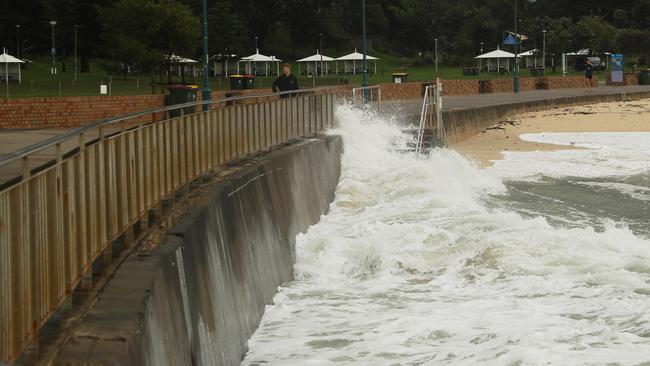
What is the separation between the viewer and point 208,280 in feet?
32.1

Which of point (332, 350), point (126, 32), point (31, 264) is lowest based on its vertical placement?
point (332, 350)

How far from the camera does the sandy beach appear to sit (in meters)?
37.1

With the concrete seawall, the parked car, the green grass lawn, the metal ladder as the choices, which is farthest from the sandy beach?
the parked car

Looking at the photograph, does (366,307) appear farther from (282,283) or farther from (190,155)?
(190,155)

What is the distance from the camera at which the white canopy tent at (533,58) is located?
99250mm

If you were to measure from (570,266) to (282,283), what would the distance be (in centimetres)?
341

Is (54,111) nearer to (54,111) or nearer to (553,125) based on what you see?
(54,111)

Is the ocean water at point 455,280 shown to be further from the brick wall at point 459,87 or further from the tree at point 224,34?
the tree at point 224,34

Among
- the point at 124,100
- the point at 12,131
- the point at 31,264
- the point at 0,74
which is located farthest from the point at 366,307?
the point at 0,74

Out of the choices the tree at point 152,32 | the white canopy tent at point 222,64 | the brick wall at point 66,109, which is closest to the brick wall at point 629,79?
the white canopy tent at point 222,64

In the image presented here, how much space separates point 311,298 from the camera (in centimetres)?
1295

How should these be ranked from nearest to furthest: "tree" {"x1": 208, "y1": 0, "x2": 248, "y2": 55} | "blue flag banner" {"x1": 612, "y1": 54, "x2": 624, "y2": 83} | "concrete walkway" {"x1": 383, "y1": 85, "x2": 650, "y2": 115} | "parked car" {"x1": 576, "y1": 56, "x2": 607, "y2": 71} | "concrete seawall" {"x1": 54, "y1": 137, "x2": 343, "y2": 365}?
"concrete seawall" {"x1": 54, "y1": 137, "x2": 343, "y2": 365} < "concrete walkway" {"x1": 383, "y1": 85, "x2": 650, "y2": 115} < "blue flag banner" {"x1": 612, "y1": 54, "x2": 624, "y2": 83} < "tree" {"x1": 208, "y1": 0, "x2": 248, "y2": 55} < "parked car" {"x1": 576, "y1": 56, "x2": 607, "y2": 71}

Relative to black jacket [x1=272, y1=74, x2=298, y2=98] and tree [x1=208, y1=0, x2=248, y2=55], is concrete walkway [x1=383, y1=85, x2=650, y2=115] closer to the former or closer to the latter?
black jacket [x1=272, y1=74, x2=298, y2=98]

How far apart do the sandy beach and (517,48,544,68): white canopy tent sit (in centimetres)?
4070
